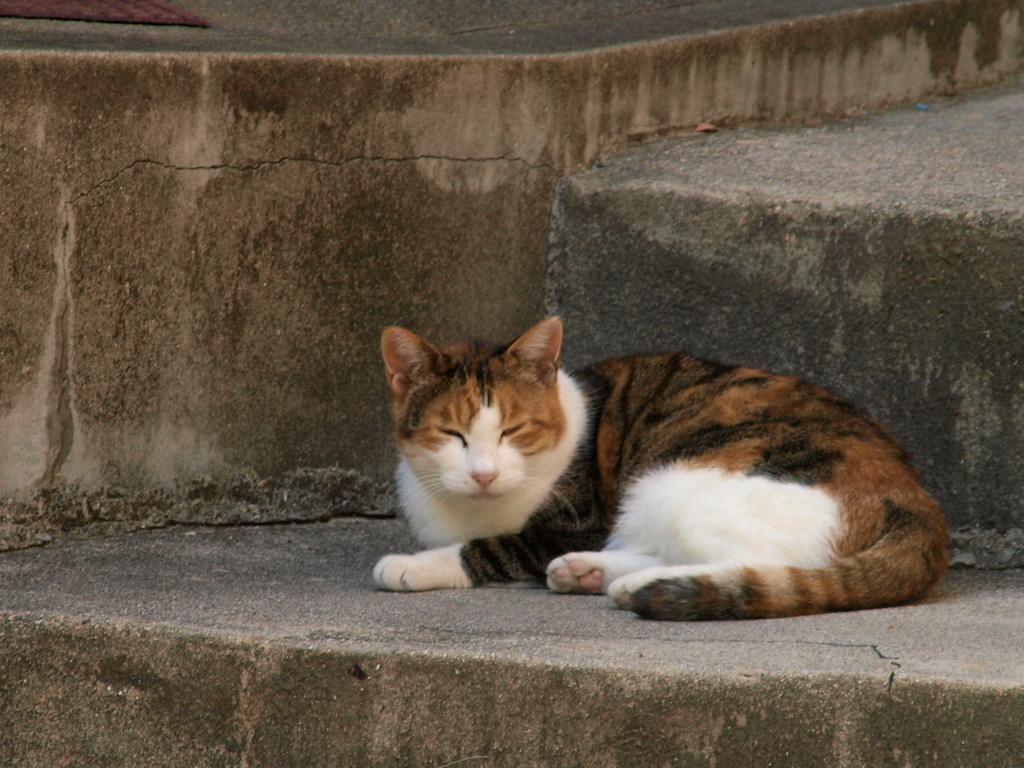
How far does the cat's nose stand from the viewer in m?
3.12

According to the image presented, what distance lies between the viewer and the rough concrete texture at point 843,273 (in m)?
3.40

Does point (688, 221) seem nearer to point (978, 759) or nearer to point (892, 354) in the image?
point (892, 354)

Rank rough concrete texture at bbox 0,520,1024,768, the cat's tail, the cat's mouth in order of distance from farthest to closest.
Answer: the cat's mouth < the cat's tail < rough concrete texture at bbox 0,520,1024,768

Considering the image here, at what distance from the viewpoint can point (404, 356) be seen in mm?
3309

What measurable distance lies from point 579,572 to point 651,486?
0.96 ft

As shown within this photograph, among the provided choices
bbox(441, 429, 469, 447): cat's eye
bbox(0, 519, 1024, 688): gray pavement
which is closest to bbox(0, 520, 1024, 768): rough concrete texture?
bbox(0, 519, 1024, 688): gray pavement

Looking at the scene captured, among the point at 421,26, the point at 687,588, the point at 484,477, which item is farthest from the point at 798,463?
the point at 421,26

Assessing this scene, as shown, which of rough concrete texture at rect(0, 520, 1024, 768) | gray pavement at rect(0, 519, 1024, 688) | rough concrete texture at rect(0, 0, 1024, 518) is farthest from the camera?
rough concrete texture at rect(0, 0, 1024, 518)

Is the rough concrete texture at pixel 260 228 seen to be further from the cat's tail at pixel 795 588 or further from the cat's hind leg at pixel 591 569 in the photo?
the cat's tail at pixel 795 588

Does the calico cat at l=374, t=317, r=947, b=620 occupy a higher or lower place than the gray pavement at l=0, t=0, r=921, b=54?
lower

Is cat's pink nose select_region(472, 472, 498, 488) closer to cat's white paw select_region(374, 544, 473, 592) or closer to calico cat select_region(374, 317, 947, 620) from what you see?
calico cat select_region(374, 317, 947, 620)

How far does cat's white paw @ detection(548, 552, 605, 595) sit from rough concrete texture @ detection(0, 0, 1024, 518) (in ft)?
3.54

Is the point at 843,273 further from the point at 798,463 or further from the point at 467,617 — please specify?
the point at 467,617

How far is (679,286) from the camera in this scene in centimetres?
388
